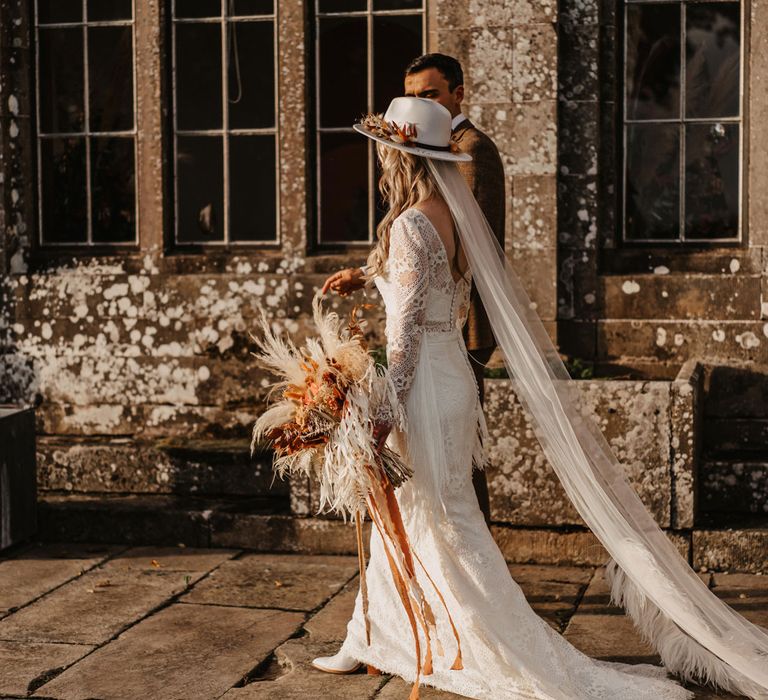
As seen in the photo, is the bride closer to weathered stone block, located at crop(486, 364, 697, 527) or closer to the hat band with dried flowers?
the hat band with dried flowers

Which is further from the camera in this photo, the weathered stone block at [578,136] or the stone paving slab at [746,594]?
the weathered stone block at [578,136]

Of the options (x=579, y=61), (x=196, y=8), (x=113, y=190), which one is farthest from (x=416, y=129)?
(x=113, y=190)

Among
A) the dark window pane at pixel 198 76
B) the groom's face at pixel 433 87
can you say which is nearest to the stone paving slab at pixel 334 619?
the groom's face at pixel 433 87

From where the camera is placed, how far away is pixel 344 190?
285 inches

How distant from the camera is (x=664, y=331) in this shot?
669 cm

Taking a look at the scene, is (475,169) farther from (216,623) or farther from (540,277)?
(216,623)

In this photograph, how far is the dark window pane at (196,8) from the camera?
7254mm

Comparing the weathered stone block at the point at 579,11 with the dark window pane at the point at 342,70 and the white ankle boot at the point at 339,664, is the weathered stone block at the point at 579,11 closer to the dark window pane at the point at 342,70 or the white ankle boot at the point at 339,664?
the dark window pane at the point at 342,70

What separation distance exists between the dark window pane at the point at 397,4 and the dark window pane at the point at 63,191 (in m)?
1.97

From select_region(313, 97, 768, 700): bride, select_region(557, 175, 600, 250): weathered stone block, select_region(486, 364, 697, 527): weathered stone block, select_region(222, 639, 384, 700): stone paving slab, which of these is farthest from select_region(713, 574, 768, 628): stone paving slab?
select_region(557, 175, 600, 250): weathered stone block

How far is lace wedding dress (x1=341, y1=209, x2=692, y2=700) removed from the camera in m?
4.23

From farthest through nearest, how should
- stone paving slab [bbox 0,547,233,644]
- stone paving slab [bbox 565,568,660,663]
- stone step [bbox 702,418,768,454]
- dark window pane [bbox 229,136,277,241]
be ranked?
dark window pane [bbox 229,136,277,241]
stone step [bbox 702,418,768,454]
stone paving slab [bbox 0,547,233,644]
stone paving slab [bbox 565,568,660,663]

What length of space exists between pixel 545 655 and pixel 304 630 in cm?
122

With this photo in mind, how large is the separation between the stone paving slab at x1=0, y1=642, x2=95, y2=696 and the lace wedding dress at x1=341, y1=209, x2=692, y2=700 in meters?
1.15
